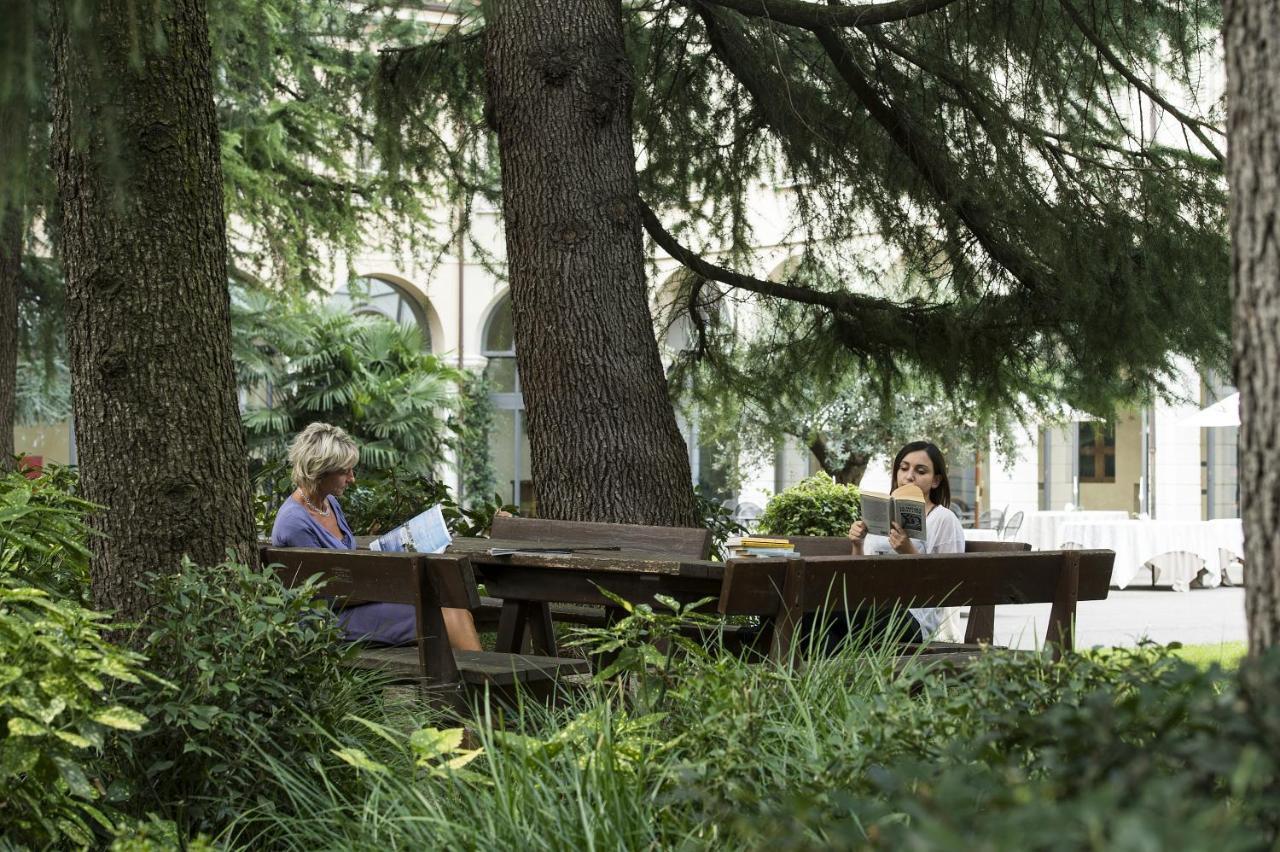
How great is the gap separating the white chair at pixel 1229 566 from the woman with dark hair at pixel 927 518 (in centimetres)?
1202

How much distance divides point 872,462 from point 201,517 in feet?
62.9

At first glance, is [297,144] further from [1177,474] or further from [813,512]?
[1177,474]

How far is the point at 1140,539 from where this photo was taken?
54.5 ft

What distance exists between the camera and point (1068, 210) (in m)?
7.35

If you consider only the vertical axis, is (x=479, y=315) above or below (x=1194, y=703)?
above

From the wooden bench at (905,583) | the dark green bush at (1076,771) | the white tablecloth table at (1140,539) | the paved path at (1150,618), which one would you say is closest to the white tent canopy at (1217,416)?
the white tablecloth table at (1140,539)

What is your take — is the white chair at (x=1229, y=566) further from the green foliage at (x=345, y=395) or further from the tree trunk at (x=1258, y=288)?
the tree trunk at (x=1258, y=288)

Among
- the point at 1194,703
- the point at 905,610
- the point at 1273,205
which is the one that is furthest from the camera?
the point at 905,610

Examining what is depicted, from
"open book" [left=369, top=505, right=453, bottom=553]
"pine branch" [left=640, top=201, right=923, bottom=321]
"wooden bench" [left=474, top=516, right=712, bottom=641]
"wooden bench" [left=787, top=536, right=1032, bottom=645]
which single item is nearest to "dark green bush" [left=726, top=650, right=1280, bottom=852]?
"wooden bench" [left=474, top=516, right=712, bottom=641]

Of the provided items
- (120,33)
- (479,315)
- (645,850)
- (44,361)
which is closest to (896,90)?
(120,33)

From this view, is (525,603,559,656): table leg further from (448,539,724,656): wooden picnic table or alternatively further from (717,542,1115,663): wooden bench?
(717,542,1115,663): wooden bench

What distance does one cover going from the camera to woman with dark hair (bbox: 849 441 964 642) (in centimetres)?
550

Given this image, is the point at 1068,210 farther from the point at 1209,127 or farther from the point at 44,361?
the point at 44,361

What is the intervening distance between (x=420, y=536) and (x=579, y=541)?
63 cm
